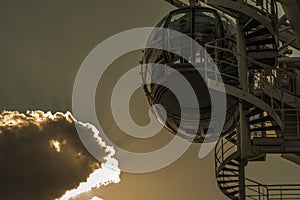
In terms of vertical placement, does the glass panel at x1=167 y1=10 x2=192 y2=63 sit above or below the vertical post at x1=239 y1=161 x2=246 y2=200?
above

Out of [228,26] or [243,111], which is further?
[228,26]

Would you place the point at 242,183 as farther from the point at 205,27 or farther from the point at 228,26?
the point at 205,27

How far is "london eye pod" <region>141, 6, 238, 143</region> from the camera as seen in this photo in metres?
20.3

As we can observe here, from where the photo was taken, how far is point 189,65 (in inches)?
792

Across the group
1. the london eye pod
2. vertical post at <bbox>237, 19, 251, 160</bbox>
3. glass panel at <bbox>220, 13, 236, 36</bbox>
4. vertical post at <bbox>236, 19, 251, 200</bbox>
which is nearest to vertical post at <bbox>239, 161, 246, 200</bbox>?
the london eye pod

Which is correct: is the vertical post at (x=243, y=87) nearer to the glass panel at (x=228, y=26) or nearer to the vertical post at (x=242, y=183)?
the glass panel at (x=228, y=26)

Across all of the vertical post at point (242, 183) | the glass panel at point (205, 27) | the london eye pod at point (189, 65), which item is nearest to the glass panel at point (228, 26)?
the london eye pod at point (189, 65)

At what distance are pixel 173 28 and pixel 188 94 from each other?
2.41 meters

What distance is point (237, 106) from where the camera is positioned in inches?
833

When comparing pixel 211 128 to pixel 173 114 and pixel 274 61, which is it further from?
pixel 274 61

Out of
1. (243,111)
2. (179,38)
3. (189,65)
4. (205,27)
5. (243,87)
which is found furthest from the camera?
(205,27)

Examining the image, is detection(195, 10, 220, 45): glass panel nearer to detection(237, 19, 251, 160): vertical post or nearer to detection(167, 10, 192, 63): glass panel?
detection(167, 10, 192, 63): glass panel

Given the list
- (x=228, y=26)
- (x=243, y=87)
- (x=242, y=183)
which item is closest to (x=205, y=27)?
(x=228, y=26)

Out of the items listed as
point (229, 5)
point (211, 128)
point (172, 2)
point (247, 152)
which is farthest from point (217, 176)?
point (172, 2)
